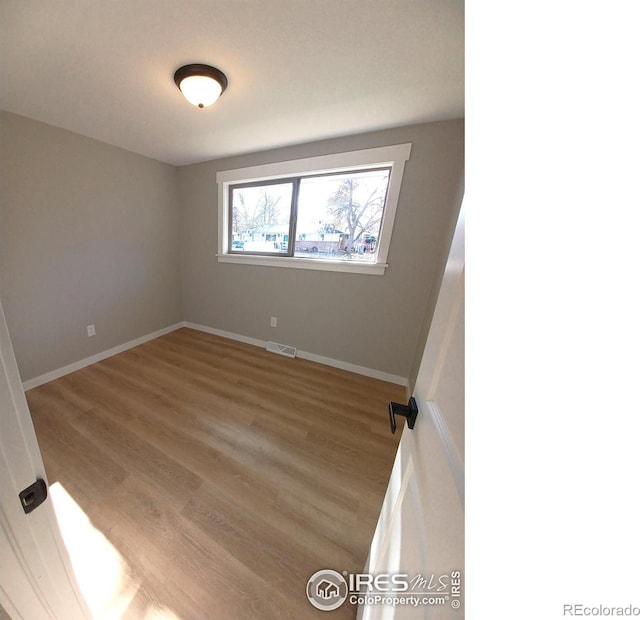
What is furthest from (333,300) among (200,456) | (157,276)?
(157,276)

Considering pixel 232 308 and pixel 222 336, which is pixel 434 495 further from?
pixel 222 336

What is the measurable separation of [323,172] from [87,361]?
120 inches

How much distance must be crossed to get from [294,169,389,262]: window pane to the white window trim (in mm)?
96

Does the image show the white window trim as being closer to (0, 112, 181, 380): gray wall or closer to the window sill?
the window sill

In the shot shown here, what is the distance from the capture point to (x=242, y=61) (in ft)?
3.91

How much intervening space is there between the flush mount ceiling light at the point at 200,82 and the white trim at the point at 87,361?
8.28 ft

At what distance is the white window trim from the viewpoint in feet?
6.21

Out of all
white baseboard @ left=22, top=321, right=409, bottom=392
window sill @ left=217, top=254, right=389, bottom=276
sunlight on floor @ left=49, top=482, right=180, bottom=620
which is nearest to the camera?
sunlight on floor @ left=49, top=482, right=180, bottom=620

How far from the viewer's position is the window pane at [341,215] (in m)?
2.10

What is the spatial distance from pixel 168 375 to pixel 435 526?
8.10 feet

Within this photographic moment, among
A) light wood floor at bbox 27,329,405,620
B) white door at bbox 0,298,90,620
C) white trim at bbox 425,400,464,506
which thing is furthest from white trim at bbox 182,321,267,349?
white trim at bbox 425,400,464,506

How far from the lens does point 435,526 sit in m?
0.40
